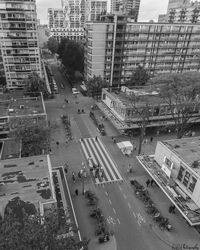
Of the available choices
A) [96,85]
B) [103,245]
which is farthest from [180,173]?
[96,85]

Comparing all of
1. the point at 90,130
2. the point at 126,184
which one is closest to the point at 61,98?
the point at 90,130

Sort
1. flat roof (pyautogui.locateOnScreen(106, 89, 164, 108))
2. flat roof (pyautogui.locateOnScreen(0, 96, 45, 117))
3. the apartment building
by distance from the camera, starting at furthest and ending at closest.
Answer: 1. the apartment building
2. flat roof (pyautogui.locateOnScreen(106, 89, 164, 108))
3. flat roof (pyautogui.locateOnScreen(0, 96, 45, 117))

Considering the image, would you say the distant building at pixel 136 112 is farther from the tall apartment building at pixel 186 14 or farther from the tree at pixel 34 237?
the tall apartment building at pixel 186 14

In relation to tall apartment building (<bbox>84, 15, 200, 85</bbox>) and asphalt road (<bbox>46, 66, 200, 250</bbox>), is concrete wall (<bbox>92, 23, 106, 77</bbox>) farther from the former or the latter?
asphalt road (<bbox>46, 66, 200, 250</bbox>)

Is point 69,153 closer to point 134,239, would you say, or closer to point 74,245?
point 134,239

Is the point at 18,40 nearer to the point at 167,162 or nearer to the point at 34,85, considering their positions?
the point at 34,85

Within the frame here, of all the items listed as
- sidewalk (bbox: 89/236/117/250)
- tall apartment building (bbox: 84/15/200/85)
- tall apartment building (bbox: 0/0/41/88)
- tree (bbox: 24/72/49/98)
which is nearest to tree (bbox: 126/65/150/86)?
tall apartment building (bbox: 84/15/200/85)
